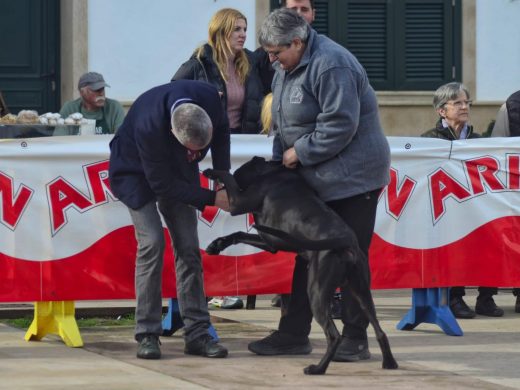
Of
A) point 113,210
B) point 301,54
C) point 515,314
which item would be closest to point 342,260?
point 301,54

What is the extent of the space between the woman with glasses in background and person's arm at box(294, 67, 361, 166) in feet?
9.09

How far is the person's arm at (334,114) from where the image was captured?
791 cm

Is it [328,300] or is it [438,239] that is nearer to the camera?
[328,300]

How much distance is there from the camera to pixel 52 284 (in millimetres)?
8883

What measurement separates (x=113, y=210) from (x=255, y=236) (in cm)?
129

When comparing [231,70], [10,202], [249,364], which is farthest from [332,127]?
[231,70]

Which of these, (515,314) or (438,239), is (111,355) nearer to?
(438,239)

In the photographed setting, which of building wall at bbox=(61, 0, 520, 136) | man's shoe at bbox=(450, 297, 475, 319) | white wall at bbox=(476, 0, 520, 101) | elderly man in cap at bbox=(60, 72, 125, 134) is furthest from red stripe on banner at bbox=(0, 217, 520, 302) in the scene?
white wall at bbox=(476, 0, 520, 101)

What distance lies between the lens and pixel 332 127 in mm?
7918

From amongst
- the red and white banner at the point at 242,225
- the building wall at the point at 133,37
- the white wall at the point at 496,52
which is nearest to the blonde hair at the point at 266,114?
the red and white banner at the point at 242,225

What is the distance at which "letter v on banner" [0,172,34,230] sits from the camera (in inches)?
345

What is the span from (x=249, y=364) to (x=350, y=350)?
1.85 ft

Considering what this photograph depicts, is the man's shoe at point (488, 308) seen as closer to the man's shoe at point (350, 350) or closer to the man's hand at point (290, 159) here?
the man's shoe at point (350, 350)

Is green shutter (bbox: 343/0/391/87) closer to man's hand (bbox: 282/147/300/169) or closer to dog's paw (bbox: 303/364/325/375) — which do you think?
man's hand (bbox: 282/147/300/169)
